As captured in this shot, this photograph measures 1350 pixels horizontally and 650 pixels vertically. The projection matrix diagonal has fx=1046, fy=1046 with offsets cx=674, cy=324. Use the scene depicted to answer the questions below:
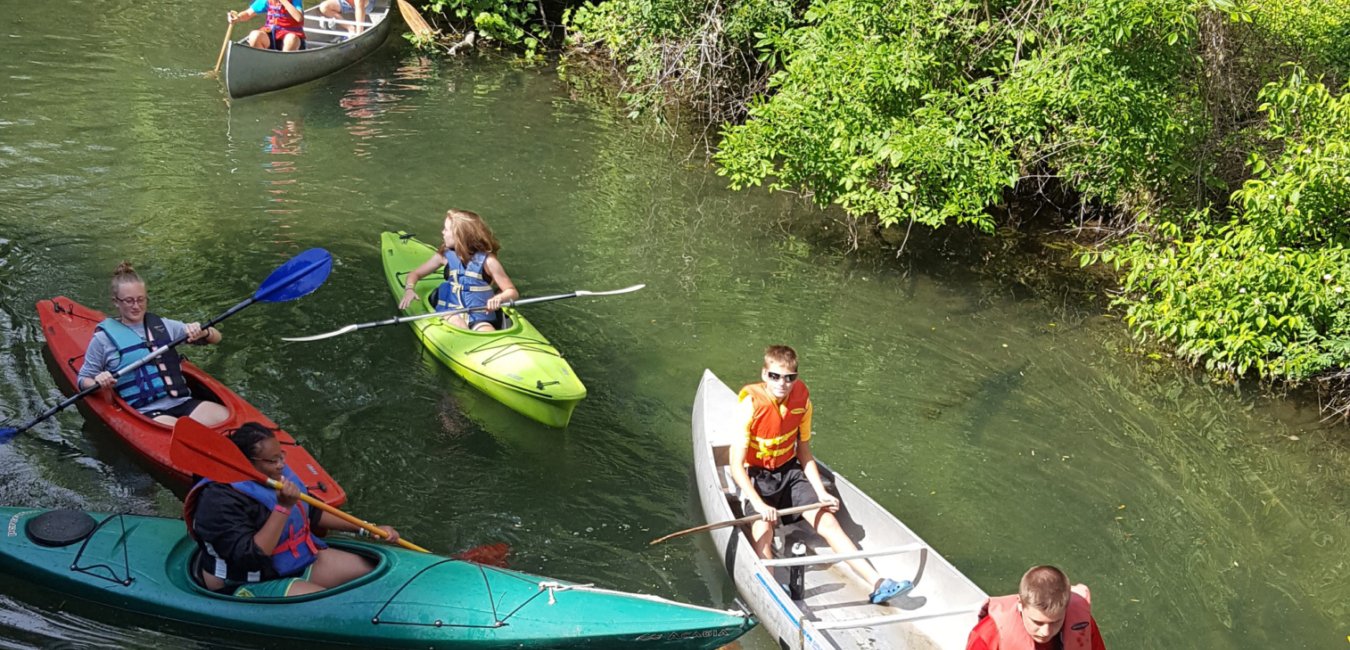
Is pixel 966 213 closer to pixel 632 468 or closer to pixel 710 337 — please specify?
pixel 710 337

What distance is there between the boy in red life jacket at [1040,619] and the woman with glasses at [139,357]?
4.33 m

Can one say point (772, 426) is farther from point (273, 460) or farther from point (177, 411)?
point (177, 411)

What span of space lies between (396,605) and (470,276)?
2995mm

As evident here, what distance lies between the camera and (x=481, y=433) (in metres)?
6.82

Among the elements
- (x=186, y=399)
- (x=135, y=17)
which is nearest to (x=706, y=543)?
(x=186, y=399)

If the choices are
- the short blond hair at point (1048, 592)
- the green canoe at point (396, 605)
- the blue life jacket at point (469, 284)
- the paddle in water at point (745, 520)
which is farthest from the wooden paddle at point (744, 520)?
the blue life jacket at point (469, 284)

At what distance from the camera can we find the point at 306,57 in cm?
1260

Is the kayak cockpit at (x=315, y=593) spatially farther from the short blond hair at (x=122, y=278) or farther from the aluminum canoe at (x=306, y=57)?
the aluminum canoe at (x=306, y=57)

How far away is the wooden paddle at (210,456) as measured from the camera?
4.52m

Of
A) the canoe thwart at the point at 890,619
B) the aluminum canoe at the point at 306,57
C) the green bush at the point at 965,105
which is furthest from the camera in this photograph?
the aluminum canoe at the point at 306,57

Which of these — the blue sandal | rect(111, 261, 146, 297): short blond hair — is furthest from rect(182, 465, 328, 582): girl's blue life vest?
the blue sandal

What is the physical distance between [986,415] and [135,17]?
41.8 feet

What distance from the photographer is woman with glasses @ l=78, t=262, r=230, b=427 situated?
599 centimetres

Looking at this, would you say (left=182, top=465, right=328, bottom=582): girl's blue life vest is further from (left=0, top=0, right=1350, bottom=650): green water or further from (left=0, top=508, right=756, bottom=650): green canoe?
(left=0, top=0, right=1350, bottom=650): green water
